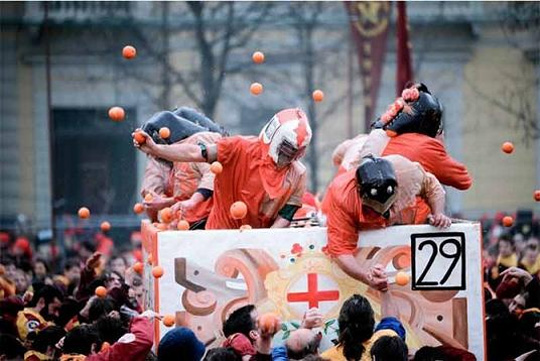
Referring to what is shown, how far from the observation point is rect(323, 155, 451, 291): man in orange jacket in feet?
32.4

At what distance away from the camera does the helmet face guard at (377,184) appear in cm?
984

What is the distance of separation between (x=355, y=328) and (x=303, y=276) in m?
1.13

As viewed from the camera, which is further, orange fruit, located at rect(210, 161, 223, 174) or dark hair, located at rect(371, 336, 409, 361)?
orange fruit, located at rect(210, 161, 223, 174)

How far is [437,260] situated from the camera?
10109 millimetres

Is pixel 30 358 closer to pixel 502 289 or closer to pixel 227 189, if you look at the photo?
pixel 227 189

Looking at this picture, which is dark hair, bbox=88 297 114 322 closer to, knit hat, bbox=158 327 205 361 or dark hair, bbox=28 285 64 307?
dark hair, bbox=28 285 64 307

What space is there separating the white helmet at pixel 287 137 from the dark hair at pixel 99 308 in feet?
5.48

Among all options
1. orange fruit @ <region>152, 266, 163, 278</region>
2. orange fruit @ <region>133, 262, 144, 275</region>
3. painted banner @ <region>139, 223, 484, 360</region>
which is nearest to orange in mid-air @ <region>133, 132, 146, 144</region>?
painted banner @ <region>139, 223, 484, 360</region>

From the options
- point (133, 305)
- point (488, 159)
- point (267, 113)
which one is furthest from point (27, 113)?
point (133, 305)

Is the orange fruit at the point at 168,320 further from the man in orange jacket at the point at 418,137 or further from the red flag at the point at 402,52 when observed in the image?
the red flag at the point at 402,52

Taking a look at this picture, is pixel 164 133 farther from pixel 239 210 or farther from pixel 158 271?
pixel 158 271

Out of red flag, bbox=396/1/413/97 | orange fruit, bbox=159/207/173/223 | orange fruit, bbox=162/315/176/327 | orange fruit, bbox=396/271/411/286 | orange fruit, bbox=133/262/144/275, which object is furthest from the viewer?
red flag, bbox=396/1/413/97

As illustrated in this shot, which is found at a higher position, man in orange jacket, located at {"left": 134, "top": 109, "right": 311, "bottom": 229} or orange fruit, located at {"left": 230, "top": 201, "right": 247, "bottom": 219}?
man in orange jacket, located at {"left": 134, "top": 109, "right": 311, "bottom": 229}

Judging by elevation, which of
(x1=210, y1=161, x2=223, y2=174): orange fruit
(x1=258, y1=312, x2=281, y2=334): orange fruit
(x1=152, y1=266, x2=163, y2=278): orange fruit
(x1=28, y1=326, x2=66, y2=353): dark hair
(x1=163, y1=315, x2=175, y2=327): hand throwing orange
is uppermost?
(x1=210, y1=161, x2=223, y2=174): orange fruit
